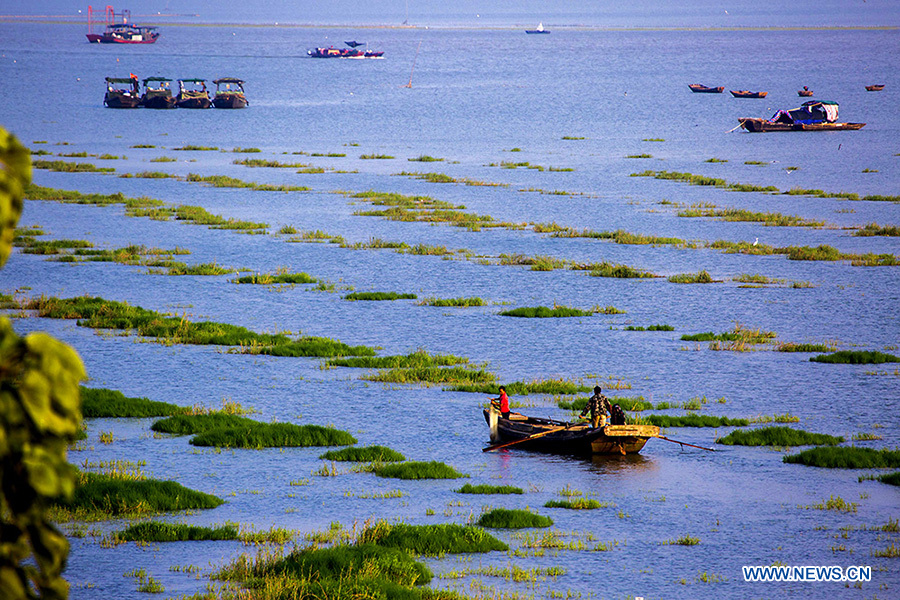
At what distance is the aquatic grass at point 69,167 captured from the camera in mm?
94062

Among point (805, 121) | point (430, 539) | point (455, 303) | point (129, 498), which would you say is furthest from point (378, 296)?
point (805, 121)

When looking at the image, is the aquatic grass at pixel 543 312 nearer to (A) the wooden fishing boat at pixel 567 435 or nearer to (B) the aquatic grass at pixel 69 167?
(A) the wooden fishing boat at pixel 567 435

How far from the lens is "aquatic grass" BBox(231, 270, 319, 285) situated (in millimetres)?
52125

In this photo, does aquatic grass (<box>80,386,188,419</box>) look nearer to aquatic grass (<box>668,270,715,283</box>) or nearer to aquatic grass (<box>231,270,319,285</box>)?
aquatic grass (<box>231,270,319,285</box>)

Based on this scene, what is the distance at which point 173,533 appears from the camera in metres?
21.8

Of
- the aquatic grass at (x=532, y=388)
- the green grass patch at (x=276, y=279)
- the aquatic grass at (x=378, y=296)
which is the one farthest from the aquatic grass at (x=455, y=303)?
the aquatic grass at (x=532, y=388)

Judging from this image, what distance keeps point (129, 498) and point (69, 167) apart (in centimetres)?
7789

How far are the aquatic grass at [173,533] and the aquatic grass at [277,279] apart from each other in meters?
30.5

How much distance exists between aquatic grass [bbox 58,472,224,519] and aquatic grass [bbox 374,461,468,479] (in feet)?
14.0

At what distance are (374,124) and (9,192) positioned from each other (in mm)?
151161

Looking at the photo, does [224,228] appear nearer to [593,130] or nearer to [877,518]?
[877,518]

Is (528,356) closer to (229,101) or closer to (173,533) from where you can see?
(173,533)

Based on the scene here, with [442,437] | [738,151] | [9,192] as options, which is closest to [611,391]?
[442,437]

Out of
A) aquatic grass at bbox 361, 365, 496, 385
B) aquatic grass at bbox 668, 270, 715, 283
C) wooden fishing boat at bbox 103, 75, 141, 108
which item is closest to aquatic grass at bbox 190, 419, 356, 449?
aquatic grass at bbox 361, 365, 496, 385
